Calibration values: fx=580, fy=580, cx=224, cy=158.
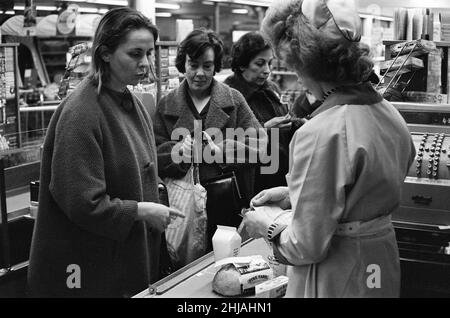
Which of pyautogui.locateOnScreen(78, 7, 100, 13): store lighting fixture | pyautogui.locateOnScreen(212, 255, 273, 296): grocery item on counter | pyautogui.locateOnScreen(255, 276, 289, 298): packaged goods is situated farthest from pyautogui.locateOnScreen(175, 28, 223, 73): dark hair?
pyautogui.locateOnScreen(78, 7, 100, 13): store lighting fixture

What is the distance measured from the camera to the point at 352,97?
1441mm

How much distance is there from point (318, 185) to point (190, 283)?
792 millimetres

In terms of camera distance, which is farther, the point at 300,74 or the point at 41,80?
the point at 41,80

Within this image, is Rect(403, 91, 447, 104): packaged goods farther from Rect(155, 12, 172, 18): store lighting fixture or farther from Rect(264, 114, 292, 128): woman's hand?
Rect(155, 12, 172, 18): store lighting fixture

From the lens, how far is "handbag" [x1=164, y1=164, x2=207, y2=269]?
2619mm

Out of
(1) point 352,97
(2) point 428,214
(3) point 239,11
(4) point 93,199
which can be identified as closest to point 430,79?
(2) point 428,214

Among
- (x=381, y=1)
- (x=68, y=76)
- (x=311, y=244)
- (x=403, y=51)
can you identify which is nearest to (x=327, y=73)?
(x=311, y=244)

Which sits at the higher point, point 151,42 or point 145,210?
point 151,42

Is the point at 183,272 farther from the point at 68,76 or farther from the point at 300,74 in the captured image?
the point at 68,76

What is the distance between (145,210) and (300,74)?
2.47 feet

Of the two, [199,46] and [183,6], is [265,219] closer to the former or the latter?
[199,46]

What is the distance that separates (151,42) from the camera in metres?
2.09

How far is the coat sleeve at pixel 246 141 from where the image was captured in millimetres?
2912

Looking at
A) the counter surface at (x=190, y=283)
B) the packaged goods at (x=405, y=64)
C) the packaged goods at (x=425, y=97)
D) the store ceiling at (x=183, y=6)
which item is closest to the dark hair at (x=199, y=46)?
the packaged goods at (x=405, y=64)
